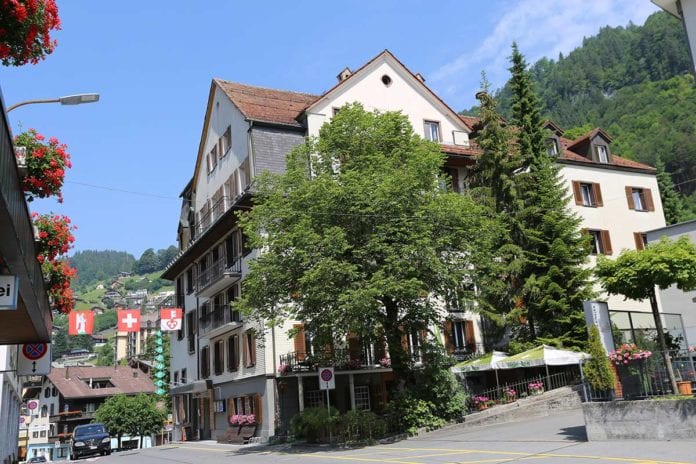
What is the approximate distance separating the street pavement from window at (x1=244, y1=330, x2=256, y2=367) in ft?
20.6

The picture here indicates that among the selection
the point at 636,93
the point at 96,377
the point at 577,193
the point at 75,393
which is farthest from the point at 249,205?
the point at 636,93

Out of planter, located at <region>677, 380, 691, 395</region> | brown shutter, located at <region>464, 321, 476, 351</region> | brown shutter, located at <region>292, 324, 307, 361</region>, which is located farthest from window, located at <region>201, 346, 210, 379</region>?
planter, located at <region>677, 380, 691, 395</region>

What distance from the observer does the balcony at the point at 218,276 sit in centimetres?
3506

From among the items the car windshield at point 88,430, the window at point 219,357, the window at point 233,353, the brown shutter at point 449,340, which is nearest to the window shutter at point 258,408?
the window at point 233,353

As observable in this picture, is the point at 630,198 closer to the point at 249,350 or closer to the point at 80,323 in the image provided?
the point at 249,350

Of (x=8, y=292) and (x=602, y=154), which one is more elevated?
(x=602, y=154)

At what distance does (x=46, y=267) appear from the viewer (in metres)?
13.9

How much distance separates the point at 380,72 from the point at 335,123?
40.3 feet

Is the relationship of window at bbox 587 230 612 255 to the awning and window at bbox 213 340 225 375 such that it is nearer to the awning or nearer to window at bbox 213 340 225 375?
window at bbox 213 340 225 375

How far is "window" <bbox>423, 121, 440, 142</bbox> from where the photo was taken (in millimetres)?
38859

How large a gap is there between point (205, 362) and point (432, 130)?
20.1 meters

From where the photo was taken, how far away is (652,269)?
16828 mm

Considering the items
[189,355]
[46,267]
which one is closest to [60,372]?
[189,355]

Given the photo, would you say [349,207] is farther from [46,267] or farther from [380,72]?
[380,72]
